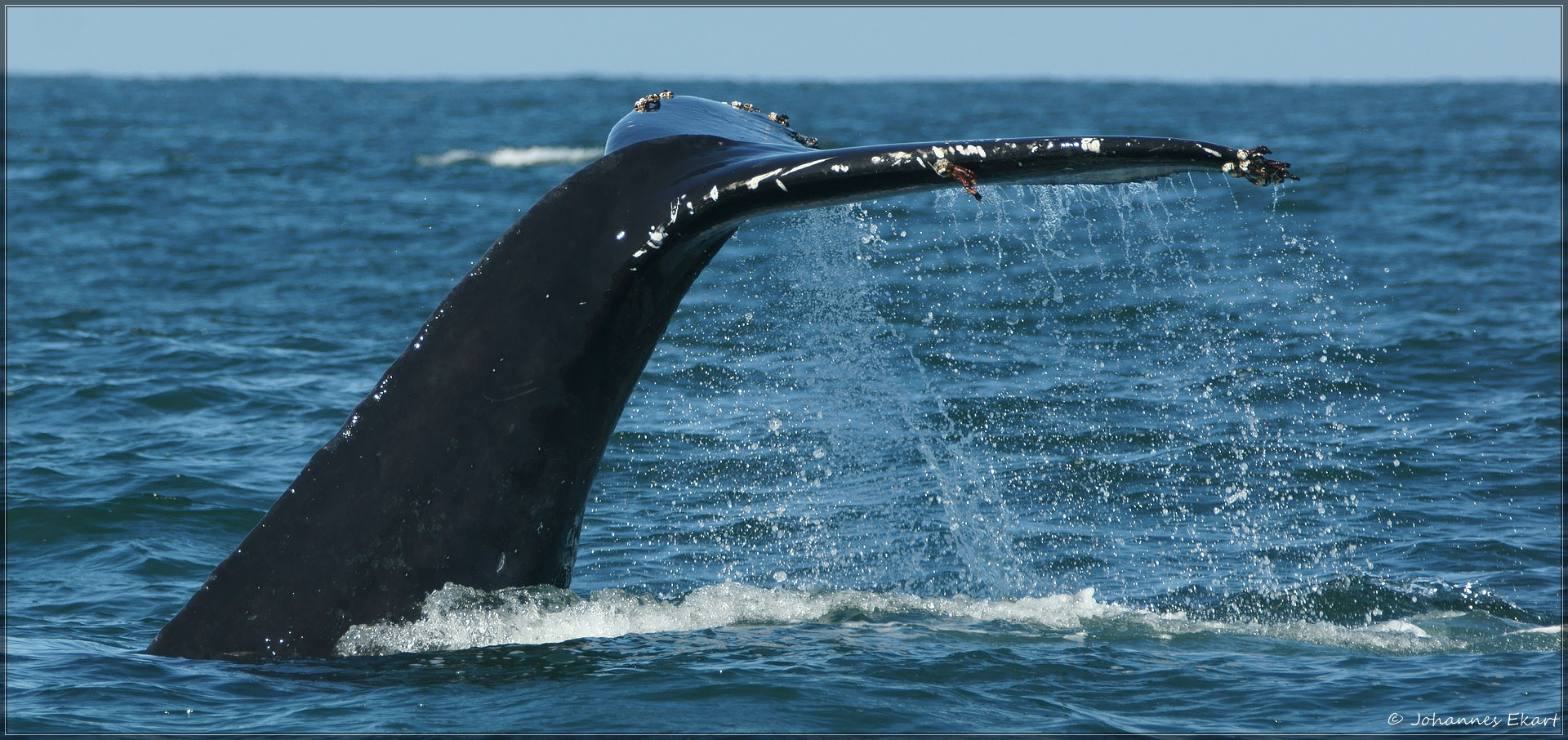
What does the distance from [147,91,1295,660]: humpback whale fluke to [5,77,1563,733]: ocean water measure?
26cm

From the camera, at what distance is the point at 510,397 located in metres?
4.83

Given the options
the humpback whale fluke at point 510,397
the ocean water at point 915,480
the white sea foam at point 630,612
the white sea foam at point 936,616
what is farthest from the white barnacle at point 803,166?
the white sea foam at point 936,616

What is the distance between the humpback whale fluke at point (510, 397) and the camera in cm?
479

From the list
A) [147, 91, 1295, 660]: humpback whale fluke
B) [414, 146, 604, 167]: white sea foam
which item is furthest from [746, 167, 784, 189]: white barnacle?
[414, 146, 604, 167]: white sea foam

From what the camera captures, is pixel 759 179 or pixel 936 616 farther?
pixel 936 616

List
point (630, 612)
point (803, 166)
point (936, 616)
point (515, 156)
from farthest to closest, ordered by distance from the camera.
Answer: point (515, 156) → point (936, 616) → point (630, 612) → point (803, 166)

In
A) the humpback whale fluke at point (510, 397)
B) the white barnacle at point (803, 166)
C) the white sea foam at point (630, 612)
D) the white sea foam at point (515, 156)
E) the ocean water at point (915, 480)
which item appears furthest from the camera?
the white sea foam at point (515, 156)

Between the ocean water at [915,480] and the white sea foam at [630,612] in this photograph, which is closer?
the white sea foam at [630,612]

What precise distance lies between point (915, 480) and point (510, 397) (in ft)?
17.0

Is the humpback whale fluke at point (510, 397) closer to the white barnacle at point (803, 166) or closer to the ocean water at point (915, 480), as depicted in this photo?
the white barnacle at point (803, 166)

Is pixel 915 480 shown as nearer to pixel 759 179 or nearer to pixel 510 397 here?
pixel 510 397

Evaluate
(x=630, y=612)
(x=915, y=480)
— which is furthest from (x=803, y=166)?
(x=915, y=480)

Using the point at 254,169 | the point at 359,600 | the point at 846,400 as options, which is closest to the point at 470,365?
the point at 359,600

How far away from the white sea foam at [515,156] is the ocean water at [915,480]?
2033 cm
